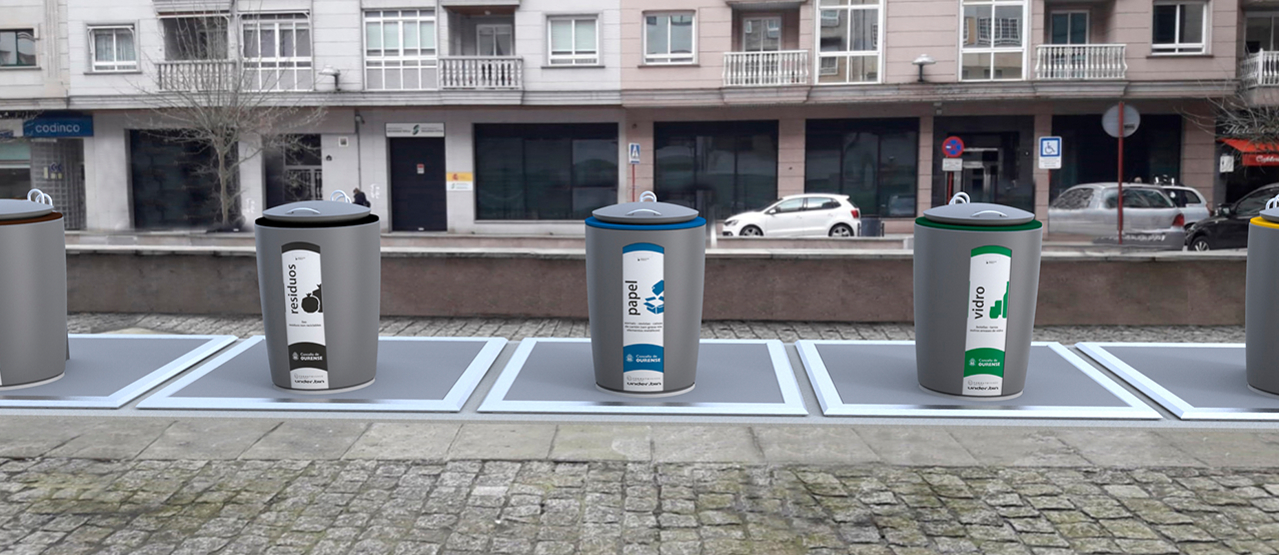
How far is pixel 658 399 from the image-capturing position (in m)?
6.77

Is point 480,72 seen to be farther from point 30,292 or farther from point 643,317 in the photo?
point 643,317

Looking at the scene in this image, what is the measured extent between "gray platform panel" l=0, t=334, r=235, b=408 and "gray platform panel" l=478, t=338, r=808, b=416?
237 centimetres

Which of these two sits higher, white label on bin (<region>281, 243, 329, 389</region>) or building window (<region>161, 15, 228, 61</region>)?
building window (<region>161, 15, 228, 61</region>)

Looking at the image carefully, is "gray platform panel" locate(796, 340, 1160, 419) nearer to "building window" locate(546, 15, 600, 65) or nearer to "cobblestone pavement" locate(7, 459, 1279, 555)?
"cobblestone pavement" locate(7, 459, 1279, 555)

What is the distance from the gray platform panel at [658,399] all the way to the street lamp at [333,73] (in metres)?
24.8

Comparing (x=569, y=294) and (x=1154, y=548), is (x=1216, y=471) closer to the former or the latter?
(x=1154, y=548)

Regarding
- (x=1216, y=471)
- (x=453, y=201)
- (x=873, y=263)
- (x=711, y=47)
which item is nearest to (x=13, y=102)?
(x=453, y=201)

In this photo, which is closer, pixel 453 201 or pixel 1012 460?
pixel 1012 460

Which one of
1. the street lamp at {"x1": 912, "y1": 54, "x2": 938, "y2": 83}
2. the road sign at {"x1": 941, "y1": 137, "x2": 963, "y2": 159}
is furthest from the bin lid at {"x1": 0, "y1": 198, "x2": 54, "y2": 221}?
the street lamp at {"x1": 912, "y1": 54, "x2": 938, "y2": 83}

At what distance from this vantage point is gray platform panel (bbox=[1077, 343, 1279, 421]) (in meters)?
6.51

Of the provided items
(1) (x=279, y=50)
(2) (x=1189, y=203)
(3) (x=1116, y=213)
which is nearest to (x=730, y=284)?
(3) (x=1116, y=213)

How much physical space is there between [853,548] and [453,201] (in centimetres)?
2911

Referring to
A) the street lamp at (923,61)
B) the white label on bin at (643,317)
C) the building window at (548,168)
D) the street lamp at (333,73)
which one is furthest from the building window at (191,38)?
the white label on bin at (643,317)

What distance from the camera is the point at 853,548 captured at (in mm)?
4355
